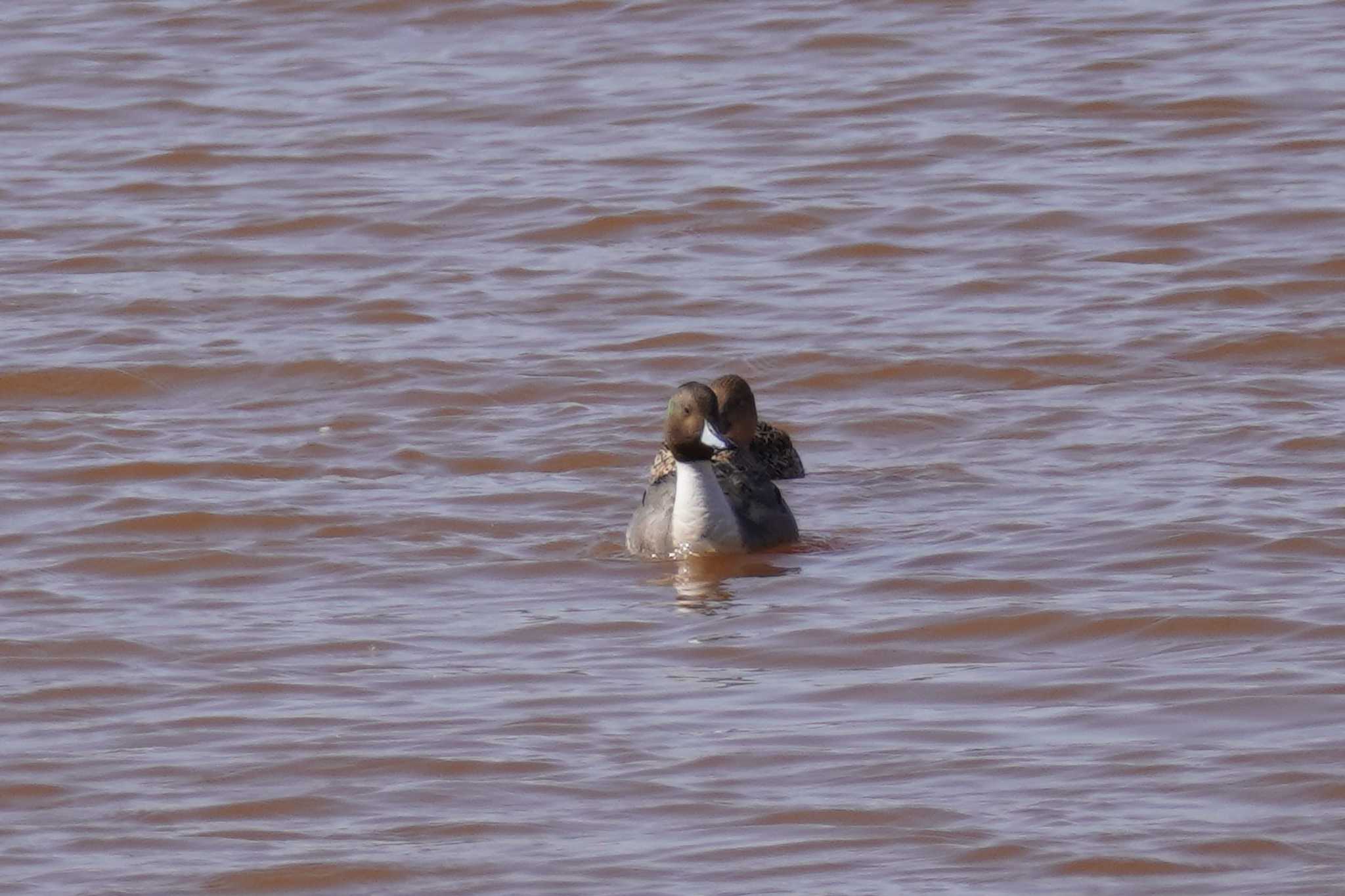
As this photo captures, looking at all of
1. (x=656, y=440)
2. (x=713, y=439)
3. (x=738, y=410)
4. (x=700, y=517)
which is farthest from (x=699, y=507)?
(x=656, y=440)

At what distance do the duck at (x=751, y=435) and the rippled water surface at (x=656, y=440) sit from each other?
0.46 ft

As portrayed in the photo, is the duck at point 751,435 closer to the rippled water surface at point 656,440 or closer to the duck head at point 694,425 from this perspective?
the rippled water surface at point 656,440

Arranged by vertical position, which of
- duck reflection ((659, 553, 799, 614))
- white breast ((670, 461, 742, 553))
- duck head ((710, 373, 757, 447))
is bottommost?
duck reflection ((659, 553, 799, 614))

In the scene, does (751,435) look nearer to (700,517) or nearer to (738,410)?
(738,410)

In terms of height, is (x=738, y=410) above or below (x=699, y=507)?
above

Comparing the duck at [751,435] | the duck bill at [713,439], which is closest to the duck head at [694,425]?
the duck bill at [713,439]

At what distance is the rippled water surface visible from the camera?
704 centimetres

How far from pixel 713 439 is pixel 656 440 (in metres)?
1.55

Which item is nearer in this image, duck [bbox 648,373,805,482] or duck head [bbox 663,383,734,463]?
duck head [bbox 663,383,734,463]

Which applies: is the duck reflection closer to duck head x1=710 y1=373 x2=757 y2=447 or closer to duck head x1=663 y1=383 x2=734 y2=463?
duck head x1=663 y1=383 x2=734 y2=463

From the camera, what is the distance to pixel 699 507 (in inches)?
399

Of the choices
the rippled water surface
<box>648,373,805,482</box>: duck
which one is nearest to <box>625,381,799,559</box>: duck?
the rippled water surface

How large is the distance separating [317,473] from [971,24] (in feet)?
30.3

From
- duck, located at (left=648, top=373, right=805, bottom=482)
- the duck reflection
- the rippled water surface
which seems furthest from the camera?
duck, located at (left=648, top=373, right=805, bottom=482)
